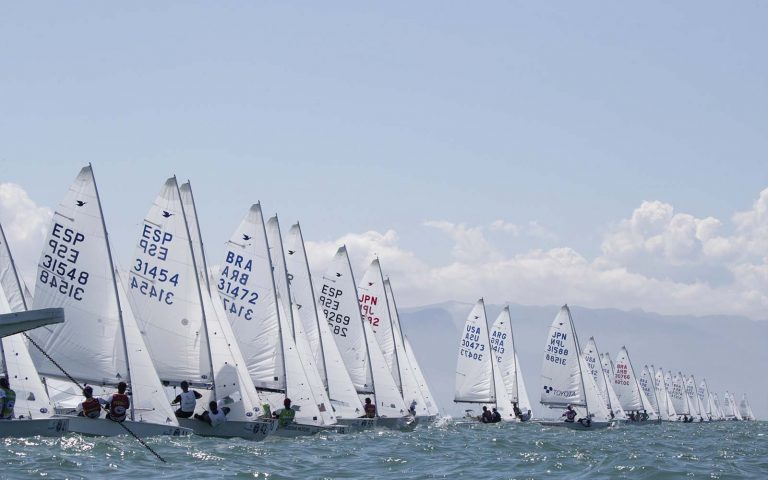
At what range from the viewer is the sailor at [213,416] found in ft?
97.8

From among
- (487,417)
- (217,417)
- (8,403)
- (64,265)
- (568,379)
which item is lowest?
(8,403)

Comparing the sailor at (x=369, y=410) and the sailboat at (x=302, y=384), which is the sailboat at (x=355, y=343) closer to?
the sailor at (x=369, y=410)

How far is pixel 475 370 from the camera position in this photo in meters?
57.1

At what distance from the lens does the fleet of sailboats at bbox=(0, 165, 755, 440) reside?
2791 centimetres

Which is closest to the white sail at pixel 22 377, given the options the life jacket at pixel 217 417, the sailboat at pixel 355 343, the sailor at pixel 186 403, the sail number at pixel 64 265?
the sail number at pixel 64 265

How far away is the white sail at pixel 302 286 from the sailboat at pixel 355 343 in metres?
1.23

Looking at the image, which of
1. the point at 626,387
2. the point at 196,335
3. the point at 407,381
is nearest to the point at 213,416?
the point at 196,335

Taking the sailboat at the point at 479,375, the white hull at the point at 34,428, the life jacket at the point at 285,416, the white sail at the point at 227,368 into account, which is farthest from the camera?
the sailboat at the point at 479,375

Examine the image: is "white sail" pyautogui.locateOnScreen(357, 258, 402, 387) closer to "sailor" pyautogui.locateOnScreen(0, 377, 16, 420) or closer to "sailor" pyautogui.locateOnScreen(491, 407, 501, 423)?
"sailor" pyautogui.locateOnScreen(491, 407, 501, 423)

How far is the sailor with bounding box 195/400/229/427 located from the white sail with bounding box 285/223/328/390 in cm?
1097

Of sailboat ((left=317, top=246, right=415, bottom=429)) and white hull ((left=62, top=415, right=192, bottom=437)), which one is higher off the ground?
sailboat ((left=317, top=246, right=415, bottom=429))

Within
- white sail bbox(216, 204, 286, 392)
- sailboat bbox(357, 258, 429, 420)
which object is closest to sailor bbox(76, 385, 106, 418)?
white sail bbox(216, 204, 286, 392)

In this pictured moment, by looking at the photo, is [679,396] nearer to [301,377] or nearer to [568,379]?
[568,379]

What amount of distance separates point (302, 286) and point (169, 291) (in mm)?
11583
